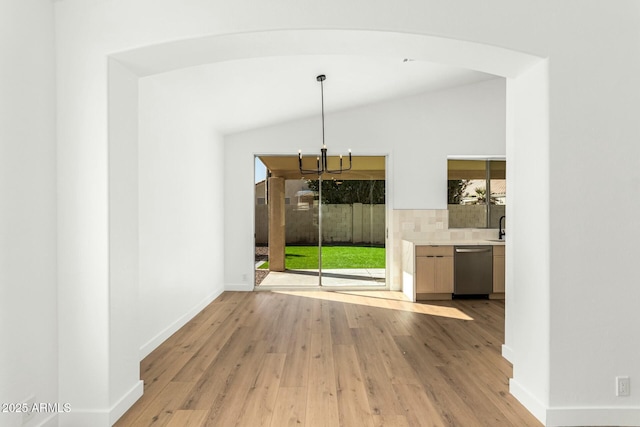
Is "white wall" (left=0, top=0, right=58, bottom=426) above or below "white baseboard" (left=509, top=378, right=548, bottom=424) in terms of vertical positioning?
above

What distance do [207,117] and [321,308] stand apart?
309 centimetres

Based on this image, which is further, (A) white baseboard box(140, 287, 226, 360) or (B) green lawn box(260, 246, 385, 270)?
(B) green lawn box(260, 246, 385, 270)

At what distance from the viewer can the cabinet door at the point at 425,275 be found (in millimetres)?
5574

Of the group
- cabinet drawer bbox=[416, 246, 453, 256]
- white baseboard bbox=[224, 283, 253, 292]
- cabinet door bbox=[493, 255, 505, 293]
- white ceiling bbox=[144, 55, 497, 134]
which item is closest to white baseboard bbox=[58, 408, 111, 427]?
white ceiling bbox=[144, 55, 497, 134]

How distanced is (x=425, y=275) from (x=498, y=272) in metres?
1.13

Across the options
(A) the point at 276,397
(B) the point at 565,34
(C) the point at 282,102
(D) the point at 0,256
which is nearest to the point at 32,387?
(D) the point at 0,256

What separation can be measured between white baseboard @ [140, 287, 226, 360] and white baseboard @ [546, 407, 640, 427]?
325 cm

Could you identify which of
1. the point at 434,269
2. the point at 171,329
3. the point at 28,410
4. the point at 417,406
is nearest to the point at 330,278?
the point at 434,269

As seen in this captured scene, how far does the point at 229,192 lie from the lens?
6.32 m

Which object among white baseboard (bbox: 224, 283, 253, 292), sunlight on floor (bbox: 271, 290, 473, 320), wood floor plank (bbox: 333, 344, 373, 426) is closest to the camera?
wood floor plank (bbox: 333, 344, 373, 426)

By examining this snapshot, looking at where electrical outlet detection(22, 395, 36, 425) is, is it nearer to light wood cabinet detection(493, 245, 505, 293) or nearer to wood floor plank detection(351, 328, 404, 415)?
wood floor plank detection(351, 328, 404, 415)

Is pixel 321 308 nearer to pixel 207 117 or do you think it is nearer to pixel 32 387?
A: pixel 207 117

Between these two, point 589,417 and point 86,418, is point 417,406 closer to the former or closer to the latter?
point 589,417

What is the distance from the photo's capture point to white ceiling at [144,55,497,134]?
393 centimetres
